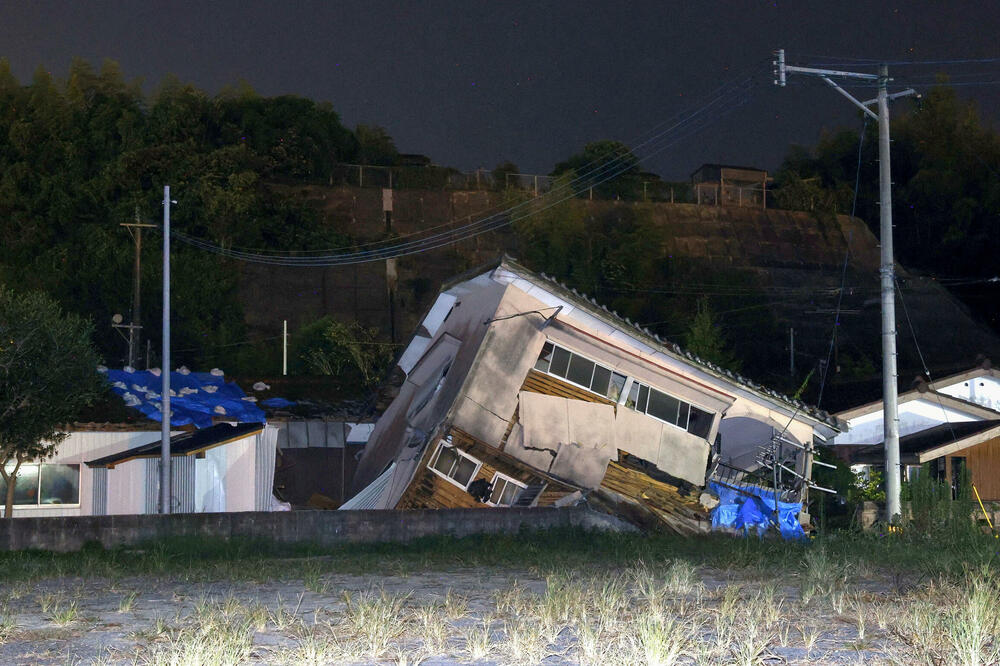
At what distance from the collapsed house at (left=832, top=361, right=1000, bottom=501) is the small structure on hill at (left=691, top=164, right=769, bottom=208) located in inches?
1482

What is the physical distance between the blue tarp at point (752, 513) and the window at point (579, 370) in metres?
3.41

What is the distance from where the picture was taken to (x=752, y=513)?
76.8ft

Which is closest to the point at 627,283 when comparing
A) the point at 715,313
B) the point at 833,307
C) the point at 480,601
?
the point at 715,313

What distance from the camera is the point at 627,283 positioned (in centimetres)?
6228

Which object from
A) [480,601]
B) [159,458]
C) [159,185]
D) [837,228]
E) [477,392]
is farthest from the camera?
[837,228]

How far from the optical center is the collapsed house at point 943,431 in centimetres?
3031

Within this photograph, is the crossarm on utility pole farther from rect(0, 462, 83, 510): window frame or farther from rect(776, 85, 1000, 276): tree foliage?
rect(776, 85, 1000, 276): tree foliage

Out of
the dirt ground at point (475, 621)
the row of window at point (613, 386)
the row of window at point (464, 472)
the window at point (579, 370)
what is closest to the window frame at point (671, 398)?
the row of window at point (613, 386)

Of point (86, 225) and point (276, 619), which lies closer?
point (276, 619)

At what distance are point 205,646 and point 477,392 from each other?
631 inches

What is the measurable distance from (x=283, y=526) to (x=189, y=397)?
11.9 meters

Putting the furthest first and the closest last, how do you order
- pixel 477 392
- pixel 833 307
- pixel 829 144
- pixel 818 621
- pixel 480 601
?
pixel 829 144
pixel 833 307
pixel 477 392
pixel 480 601
pixel 818 621

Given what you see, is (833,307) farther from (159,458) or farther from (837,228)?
(159,458)

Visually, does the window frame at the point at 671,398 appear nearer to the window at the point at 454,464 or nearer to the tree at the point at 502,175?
the window at the point at 454,464
